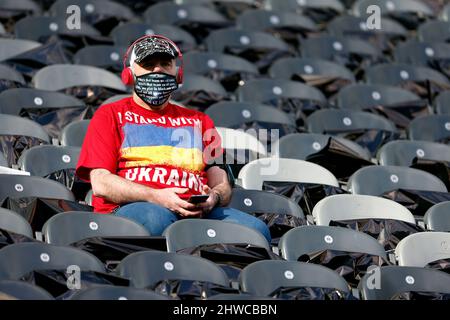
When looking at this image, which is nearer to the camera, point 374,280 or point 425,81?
point 374,280

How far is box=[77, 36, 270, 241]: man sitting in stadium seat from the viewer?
21.6 feet

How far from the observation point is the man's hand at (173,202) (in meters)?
6.58

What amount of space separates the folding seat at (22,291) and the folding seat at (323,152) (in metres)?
3.08

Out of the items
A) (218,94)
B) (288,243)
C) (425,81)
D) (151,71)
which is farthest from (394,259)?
(425,81)

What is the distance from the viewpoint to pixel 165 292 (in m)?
5.94

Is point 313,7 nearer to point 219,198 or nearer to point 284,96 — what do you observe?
point 284,96

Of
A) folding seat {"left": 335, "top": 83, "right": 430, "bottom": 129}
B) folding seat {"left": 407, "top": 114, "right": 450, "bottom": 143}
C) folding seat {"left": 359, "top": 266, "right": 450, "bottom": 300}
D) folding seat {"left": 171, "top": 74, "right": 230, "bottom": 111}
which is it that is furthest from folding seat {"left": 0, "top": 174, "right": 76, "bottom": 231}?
folding seat {"left": 335, "top": 83, "right": 430, "bottom": 129}

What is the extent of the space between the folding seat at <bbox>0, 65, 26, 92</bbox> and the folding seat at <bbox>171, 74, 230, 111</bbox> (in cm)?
106

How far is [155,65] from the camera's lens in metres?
6.98

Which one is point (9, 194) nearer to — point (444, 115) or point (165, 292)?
point (165, 292)

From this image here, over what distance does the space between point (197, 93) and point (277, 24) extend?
2.30 meters

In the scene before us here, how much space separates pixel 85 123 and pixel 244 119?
1221 millimetres

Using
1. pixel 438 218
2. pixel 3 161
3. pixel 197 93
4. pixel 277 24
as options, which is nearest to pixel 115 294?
pixel 3 161

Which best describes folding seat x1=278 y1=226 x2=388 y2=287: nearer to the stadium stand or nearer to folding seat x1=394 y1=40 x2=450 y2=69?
the stadium stand
